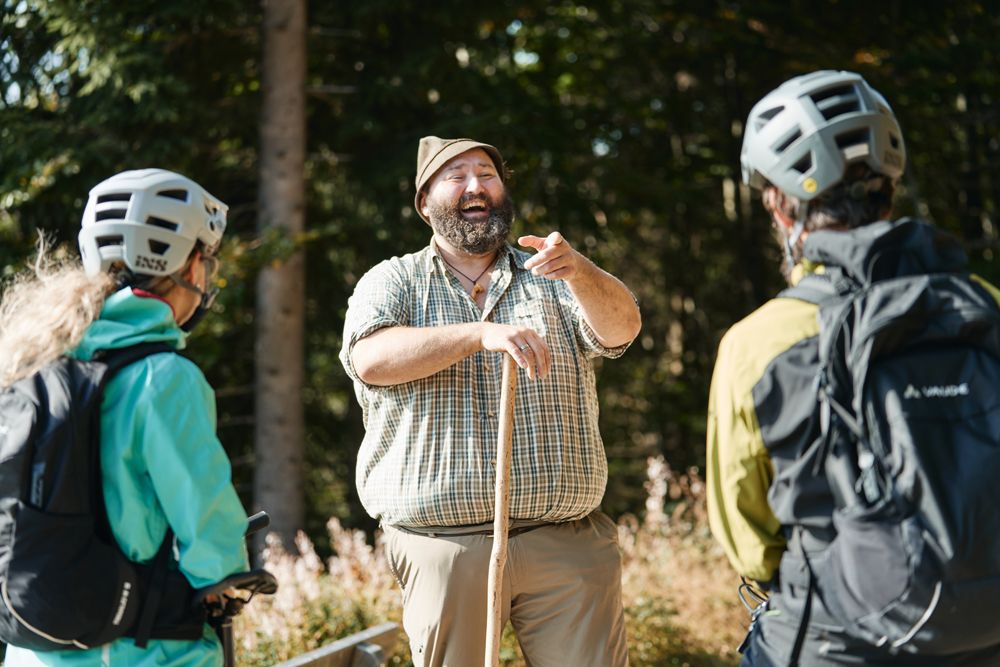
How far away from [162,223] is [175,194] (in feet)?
0.41

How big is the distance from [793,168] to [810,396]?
0.58 metres

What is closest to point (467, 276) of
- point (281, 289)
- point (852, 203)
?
point (852, 203)

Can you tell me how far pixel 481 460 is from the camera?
3.93 metres

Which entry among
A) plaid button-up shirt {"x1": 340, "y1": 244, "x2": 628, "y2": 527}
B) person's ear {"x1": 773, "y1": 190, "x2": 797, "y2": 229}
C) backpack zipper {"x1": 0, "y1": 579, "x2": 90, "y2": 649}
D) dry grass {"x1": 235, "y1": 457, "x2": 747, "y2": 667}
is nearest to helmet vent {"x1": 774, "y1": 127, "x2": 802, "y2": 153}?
person's ear {"x1": 773, "y1": 190, "x2": 797, "y2": 229}

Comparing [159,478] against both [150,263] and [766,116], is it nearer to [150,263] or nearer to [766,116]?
[150,263]

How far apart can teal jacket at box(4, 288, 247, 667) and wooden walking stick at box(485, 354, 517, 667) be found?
1.19 m

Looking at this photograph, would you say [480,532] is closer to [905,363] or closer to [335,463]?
[905,363]

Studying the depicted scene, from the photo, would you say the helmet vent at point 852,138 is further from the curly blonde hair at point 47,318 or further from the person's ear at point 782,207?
the curly blonde hair at point 47,318

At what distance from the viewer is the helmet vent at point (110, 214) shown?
290cm

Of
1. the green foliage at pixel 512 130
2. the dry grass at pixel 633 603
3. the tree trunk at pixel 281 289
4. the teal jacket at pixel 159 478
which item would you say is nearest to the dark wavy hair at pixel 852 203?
the teal jacket at pixel 159 478

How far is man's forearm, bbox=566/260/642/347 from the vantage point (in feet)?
12.8

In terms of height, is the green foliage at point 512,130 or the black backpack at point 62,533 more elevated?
the green foliage at point 512,130

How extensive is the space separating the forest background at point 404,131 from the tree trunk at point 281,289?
0.10ft

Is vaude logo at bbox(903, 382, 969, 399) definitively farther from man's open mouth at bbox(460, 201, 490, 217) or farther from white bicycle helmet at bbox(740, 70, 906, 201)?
man's open mouth at bbox(460, 201, 490, 217)
